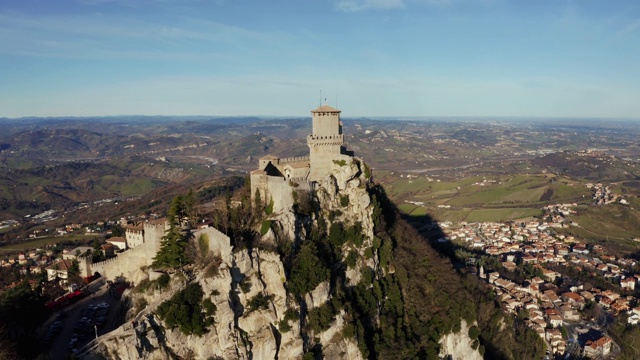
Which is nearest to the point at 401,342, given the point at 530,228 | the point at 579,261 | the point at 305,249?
the point at 305,249

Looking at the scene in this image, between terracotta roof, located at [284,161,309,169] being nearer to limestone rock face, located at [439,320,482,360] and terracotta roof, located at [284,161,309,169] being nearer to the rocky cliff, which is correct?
the rocky cliff

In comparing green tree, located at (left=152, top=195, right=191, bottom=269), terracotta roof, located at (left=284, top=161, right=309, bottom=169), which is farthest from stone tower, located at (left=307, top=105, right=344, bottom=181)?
green tree, located at (left=152, top=195, right=191, bottom=269)

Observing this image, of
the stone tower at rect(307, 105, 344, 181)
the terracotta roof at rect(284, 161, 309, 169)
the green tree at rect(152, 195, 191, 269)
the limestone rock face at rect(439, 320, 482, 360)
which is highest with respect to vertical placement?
the stone tower at rect(307, 105, 344, 181)

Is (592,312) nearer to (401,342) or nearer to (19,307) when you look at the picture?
(401,342)

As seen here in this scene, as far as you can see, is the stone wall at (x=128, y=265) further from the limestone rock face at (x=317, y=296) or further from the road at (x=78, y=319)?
the limestone rock face at (x=317, y=296)

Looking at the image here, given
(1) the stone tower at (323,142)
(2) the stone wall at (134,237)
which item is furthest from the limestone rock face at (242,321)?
(2) the stone wall at (134,237)

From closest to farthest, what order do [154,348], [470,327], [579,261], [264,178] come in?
[154,348]
[264,178]
[470,327]
[579,261]

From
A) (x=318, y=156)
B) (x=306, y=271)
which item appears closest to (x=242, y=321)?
(x=306, y=271)
